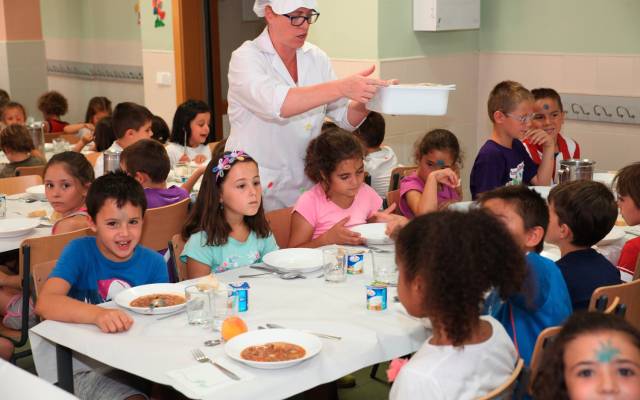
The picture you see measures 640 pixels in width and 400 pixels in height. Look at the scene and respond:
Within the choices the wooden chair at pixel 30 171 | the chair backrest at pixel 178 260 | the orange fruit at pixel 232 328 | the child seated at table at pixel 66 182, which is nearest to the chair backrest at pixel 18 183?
the wooden chair at pixel 30 171

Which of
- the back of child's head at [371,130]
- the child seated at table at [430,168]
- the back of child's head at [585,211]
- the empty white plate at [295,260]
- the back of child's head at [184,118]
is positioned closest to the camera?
the back of child's head at [585,211]

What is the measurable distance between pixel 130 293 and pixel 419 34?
13.8ft

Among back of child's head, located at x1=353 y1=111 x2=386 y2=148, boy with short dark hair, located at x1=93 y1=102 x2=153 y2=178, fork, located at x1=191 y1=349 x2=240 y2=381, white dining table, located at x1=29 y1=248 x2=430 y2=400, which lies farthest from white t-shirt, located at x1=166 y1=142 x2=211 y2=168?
fork, located at x1=191 y1=349 x2=240 y2=381

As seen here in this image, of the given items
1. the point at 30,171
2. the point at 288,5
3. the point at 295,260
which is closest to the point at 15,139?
the point at 30,171

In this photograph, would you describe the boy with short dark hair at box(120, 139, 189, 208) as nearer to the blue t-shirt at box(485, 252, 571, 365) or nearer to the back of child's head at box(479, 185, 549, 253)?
the back of child's head at box(479, 185, 549, 253)

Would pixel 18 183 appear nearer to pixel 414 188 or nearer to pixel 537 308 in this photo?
pixel 414 188

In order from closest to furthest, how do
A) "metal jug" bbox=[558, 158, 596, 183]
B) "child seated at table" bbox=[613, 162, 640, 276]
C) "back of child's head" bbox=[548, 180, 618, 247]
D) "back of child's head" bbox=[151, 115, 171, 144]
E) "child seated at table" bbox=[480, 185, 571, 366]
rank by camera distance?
"child seated at table" bbox=[480, 185, 571, 366]
"back of child's head" bbox=[548, 180, 618, 247]
"child seated at table" bbox=[613, 162, 640, 276]
"metal jug" bbox=[558, 158, 596, 183]
"back of child's head" bbox=[151, 115, 171, 144]

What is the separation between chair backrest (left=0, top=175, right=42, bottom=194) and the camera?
515 cm

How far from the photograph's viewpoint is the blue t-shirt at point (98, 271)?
3.10 m

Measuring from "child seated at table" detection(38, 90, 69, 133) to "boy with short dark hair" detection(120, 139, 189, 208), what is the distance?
412 centimetres

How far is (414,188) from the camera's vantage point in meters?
4.56

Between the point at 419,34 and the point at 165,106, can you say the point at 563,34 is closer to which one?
the point at 419,34

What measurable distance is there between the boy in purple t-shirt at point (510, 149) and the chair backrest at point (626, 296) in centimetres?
196

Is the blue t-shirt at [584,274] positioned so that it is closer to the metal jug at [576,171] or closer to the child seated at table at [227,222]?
the child seated at table at [227,222]
